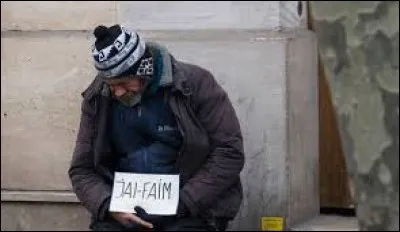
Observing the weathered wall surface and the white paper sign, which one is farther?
the white paper sign

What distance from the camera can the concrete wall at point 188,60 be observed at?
5344 mm

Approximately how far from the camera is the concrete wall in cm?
534

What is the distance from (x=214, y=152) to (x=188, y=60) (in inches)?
34.9

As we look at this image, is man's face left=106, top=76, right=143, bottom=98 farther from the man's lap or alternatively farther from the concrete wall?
the concrete wall

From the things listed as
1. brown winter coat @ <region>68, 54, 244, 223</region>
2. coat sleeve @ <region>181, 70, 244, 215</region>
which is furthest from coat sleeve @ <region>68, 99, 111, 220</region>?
coat sleeve @ <region>181, 70, 244, 215</region>

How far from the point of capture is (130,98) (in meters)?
4.70

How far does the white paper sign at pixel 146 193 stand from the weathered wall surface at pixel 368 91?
2.68 metres

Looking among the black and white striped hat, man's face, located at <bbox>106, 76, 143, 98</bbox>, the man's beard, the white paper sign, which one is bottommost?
the white paper sign

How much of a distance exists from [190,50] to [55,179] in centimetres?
104

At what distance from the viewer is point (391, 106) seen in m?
1.99

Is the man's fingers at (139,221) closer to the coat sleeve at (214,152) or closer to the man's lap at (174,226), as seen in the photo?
the man's lap at (174,226)

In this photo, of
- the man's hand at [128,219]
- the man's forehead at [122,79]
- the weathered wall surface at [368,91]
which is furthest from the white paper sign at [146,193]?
the weathered wall surface at [368,91]

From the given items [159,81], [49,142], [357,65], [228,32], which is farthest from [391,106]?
[49,142]

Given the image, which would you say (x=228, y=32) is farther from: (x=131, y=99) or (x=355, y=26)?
(x=355, y=26)
